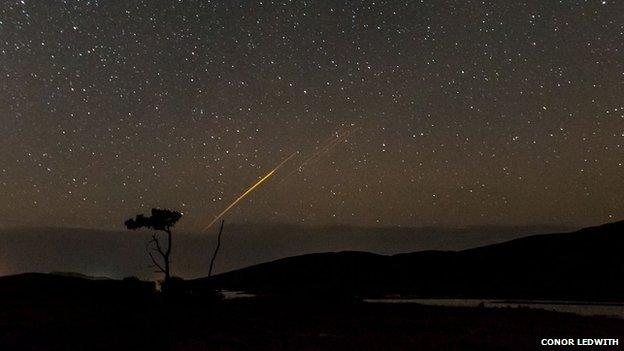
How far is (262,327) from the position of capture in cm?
2639

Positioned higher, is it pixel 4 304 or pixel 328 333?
pixel 4 304

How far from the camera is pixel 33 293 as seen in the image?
132 ft

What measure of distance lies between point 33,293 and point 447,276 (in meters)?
72.7

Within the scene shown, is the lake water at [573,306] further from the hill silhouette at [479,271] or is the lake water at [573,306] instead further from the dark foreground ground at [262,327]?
the hill silhouette at [479,271]

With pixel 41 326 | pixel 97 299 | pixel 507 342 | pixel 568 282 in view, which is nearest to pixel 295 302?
pixel 97 299

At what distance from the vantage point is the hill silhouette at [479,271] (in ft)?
240

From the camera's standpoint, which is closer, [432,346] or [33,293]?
[432,346]

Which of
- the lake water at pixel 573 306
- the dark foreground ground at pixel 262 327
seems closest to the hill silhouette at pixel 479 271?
the lake water at pixel 573 306

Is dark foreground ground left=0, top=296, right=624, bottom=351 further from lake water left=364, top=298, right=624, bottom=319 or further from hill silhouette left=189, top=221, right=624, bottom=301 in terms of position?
hill silhouette left=189, top=221, right=624, bottom=301

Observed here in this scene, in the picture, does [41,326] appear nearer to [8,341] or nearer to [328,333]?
[8,341]

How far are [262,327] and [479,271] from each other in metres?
81.5

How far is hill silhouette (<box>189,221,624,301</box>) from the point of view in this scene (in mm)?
73125

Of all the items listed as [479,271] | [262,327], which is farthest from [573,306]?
[479,271]

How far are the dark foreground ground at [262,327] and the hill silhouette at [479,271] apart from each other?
2967 cm
